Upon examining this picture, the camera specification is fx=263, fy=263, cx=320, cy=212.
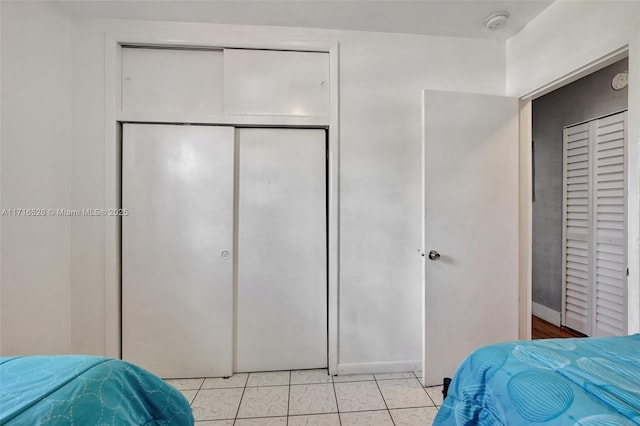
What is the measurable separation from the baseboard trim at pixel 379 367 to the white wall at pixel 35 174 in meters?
1.87

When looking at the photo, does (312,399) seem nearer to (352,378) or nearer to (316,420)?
(316,420)

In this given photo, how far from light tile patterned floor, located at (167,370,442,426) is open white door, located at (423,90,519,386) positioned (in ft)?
0.75

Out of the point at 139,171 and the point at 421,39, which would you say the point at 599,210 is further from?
the point at 139,171

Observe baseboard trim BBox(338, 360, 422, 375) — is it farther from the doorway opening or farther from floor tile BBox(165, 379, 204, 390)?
the doorway opening

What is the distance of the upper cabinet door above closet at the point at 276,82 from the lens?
6.07ft

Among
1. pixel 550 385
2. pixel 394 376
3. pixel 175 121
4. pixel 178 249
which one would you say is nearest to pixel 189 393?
pixel 178 249

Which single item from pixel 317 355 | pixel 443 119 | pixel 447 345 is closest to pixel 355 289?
pixel 317 355

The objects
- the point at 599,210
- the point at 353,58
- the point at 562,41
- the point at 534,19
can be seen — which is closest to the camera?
the point at 562,41

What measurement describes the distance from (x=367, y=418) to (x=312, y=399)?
35 centimetres

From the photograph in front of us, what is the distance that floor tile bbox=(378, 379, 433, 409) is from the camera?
1.62 m

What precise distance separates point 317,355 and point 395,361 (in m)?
0.57

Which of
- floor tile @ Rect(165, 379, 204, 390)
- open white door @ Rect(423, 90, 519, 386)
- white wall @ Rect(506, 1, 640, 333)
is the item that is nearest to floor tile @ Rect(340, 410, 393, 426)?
open white door @ Rect(423, 90, 519, 386)

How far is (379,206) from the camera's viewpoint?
6.27 feet

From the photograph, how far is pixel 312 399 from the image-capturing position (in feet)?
5.42
